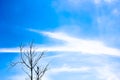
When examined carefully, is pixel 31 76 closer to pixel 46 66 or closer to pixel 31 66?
pixel 31 66

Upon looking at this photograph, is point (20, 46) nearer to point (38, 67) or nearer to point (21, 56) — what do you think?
point (21, 56)

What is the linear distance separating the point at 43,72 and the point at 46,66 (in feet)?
2.23

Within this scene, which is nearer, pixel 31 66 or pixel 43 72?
pixel 31 66

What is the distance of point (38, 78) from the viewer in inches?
936

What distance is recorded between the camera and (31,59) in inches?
867

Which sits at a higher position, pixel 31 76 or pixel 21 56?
pixel 21 56

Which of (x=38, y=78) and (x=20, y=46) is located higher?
(x=20, y=46)

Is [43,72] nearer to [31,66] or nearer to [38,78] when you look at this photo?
[38,78]

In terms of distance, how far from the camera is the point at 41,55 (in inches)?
927

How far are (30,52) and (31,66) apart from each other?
4.31ft

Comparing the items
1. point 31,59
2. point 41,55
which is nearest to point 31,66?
point 31,59

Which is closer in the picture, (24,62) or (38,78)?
(24,62)

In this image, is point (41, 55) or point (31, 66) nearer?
point (31, 66)

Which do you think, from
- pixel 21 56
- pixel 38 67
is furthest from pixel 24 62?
pixel 38 67
